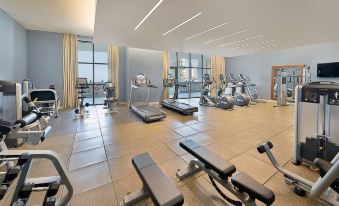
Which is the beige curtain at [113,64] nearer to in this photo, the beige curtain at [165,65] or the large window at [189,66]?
the beige curtain at [165,65]

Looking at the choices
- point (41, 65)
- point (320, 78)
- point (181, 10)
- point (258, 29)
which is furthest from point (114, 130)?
point (320, 78)

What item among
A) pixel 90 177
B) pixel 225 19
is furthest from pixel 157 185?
pixel 225 19

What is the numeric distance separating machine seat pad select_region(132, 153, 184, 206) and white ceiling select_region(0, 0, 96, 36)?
14.5 ft

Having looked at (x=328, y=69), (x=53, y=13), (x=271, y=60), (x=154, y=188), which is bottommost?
(x=154, y=188)

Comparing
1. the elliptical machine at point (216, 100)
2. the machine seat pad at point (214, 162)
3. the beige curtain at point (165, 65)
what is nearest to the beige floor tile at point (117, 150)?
the machine seat pad at point (214, 162)

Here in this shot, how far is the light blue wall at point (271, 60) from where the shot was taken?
23.8 ft

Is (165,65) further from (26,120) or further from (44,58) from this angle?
(26,120)

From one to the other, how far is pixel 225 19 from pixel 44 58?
7.17 m

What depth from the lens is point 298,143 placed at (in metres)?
2.36

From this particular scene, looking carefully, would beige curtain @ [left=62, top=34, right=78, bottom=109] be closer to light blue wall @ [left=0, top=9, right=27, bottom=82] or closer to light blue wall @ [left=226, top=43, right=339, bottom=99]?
light blue wall @ [left=0, top=9, right=27, bottom=82]

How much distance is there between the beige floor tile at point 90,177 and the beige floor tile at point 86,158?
0.41 ft

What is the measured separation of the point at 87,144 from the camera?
3.21 meters

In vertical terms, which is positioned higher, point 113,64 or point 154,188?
point 113,64

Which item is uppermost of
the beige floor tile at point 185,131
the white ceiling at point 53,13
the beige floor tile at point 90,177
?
the white ceiling at point 53,13
